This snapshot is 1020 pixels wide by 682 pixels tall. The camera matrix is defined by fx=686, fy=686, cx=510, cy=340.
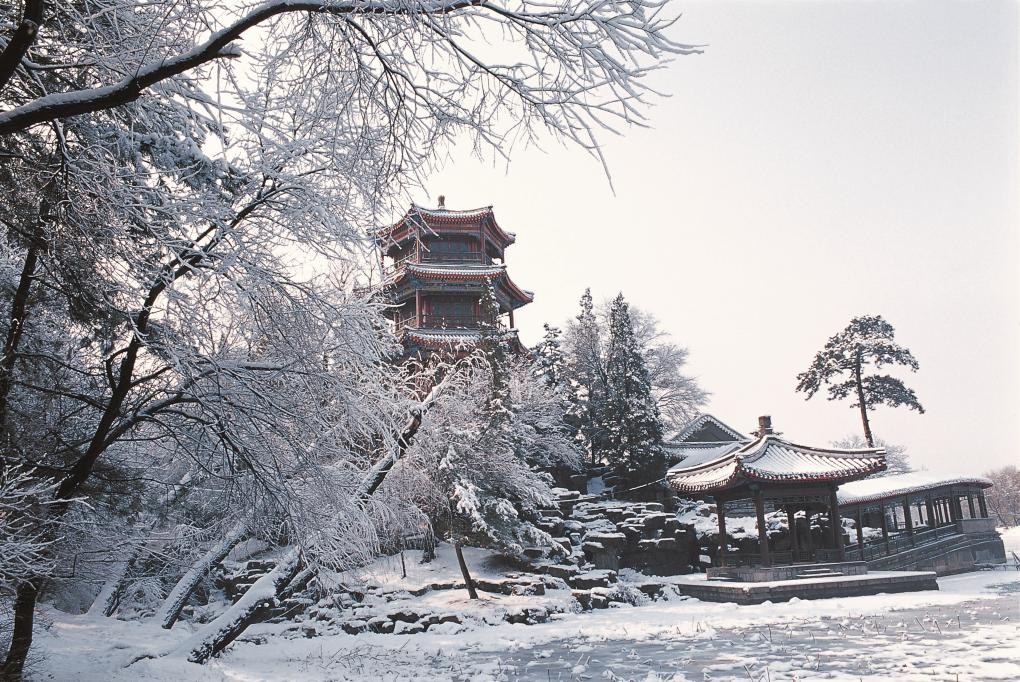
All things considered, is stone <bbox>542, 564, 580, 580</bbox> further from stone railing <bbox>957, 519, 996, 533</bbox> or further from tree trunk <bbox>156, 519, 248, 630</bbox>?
stone railing <bbox>957, 519, 996, 533</bbox>

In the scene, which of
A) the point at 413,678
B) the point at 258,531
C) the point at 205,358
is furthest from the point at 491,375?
the point at 205,358

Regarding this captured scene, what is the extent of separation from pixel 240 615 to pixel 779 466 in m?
13.6

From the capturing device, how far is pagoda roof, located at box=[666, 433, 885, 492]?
16719 millimetres

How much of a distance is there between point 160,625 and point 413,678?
14.2 feet

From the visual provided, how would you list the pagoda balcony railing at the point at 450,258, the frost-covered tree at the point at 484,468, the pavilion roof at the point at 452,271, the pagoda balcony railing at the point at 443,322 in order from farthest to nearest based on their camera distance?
the pagoda balcony railing at the point at 450,258, the pagoda balcony railing at the point at 443,322, the pavilion roof at the point at 452,271, the frost-covered tree at the point at 484,468

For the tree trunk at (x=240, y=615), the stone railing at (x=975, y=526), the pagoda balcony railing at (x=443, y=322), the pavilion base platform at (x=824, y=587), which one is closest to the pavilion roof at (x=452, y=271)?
the pagoda balcony railing at (x=443, y=322)

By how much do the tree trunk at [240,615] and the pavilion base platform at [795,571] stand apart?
11.4 metres

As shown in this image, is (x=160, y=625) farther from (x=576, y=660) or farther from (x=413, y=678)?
(x=576, y=660)

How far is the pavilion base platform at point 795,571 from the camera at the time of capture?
15.9 meters

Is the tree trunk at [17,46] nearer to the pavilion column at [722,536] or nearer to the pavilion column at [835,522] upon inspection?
the pavilion column at [722,536]

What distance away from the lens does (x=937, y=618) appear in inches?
407

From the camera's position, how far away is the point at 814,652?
8.01m

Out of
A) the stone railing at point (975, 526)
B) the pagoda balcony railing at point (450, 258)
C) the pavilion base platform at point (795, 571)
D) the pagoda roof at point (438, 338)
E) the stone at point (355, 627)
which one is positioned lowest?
the stone at point (355, 627)

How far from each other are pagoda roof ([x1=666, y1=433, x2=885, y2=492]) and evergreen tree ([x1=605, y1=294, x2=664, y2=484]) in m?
5.89
